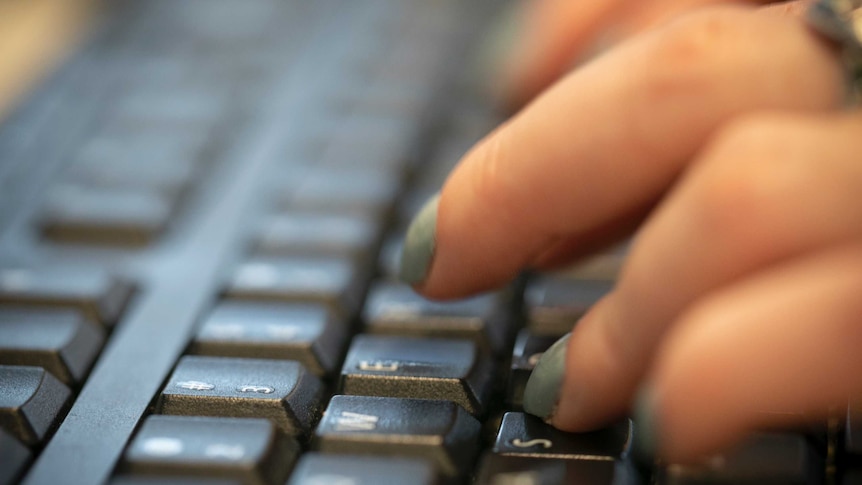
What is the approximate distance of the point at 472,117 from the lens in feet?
2.75

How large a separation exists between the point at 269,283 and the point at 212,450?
19 cm

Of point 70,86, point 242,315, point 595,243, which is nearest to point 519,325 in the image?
point 595,243

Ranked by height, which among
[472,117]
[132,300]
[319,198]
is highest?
[472,117]

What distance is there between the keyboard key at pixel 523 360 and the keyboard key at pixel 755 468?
3.9 inches

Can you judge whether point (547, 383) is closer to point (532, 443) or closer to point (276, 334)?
point (532, 443)

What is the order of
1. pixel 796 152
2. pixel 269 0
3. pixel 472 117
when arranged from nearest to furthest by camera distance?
pixel 796 152, pixel 472 117, pixel 269 0

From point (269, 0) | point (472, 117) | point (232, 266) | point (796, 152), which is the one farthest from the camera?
point (269, 0)

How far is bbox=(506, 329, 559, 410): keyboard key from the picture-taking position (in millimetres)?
517

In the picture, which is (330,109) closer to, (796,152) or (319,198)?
(319,198)

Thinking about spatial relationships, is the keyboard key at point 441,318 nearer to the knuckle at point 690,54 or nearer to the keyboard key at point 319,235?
the keyboard key at point 319,235

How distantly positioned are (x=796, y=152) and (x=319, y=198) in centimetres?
39

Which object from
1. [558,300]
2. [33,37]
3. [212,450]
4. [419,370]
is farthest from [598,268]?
[33,37]

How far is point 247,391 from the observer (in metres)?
0.50

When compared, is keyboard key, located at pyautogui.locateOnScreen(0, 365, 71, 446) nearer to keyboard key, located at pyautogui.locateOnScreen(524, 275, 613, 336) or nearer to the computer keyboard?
the computer keyboard
